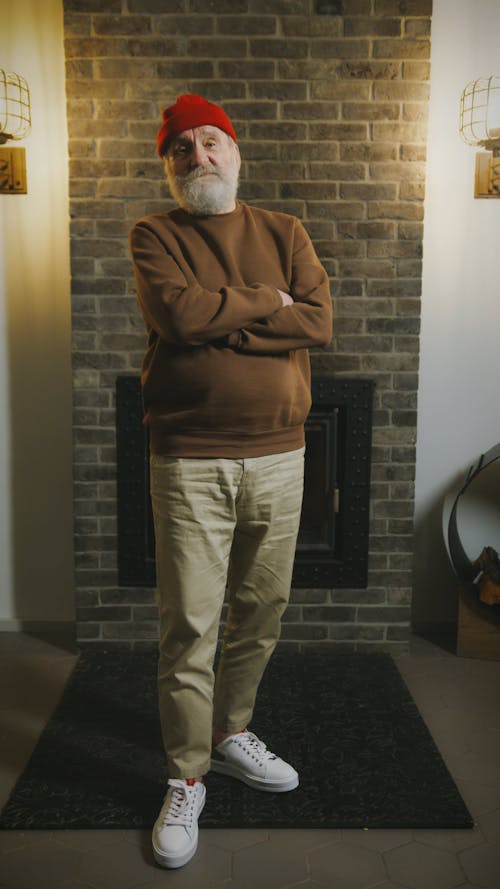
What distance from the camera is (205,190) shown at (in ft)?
6.52

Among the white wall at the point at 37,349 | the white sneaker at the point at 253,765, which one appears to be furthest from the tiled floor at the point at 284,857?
the white wall at the point at 37,349

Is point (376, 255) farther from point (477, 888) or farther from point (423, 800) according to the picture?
point (477, 888)

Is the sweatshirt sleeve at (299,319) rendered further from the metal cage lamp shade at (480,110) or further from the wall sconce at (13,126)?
the wall sconce at (13,126)

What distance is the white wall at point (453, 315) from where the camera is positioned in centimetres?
304

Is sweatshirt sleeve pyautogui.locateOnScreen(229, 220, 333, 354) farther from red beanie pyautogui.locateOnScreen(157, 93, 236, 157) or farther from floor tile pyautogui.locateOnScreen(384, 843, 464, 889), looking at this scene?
floor tile pyautogui.locateOnScreen(384, 843, 464, 889)

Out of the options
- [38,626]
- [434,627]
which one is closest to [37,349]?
[38,626]

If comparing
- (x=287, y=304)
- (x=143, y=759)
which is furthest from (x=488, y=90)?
(x=143, y=759)

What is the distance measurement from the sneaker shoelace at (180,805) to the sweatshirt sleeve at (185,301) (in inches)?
44.1

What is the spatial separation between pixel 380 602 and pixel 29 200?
2.11m

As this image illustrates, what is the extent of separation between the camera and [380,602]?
3.18m

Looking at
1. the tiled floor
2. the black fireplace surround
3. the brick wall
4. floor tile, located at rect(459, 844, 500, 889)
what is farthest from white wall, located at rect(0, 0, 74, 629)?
floor tile, located at rect(459, 844, 500, 889)

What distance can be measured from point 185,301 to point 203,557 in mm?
630

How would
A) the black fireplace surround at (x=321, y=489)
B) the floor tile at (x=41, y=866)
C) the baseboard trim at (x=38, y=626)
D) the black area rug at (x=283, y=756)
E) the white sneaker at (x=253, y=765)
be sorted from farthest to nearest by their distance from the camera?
1. the baseboard trim at (x=38, y=626)
2. the black fireplace surround at (x=321, y=489)
3. the white sneaker at (x=253, y=765)
4. the black area rug at (x=283, y=756)
5. the floor tile at (x=41, y=866)

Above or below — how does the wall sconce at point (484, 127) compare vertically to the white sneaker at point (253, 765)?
above
